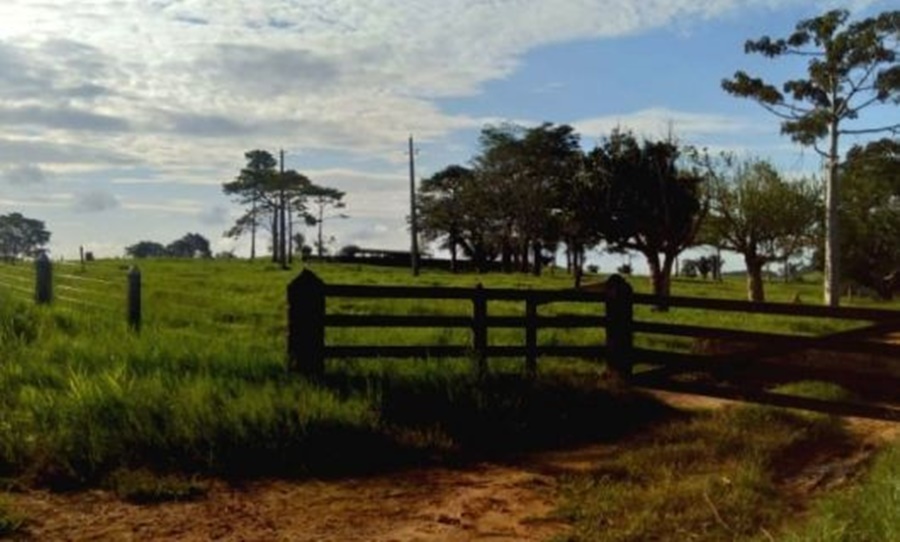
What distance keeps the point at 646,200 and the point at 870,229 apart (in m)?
24.3

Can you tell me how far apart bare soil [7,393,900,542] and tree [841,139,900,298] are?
155 ft

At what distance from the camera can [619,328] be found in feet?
38.6

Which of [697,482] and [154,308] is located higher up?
[154,308]

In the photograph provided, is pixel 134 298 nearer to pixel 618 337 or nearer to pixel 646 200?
pixel 618 337

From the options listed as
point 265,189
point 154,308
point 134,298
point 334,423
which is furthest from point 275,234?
point 334,423

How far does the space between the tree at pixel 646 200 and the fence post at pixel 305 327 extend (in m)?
24.2

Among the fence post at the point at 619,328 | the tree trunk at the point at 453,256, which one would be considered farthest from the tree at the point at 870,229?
the fence post at the point at 619,328

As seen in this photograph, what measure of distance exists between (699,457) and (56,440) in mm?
5447

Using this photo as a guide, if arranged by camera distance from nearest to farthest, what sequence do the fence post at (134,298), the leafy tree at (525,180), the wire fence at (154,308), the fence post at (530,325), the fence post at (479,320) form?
the fence post at (479,320) → the fence post at (530,325) → the fence post at (134,298) → the wire fence at (154,308) → the leafy tree at (525,180)

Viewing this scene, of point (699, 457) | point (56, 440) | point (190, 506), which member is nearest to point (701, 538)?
point (699, 457)

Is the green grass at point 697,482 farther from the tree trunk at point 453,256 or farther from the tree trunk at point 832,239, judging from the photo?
the tree trunk at point 453,256

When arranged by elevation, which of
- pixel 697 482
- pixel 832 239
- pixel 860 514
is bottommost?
pixel 697 482

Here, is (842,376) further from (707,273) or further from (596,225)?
(707,273)

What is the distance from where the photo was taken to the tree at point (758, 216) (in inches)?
1499
